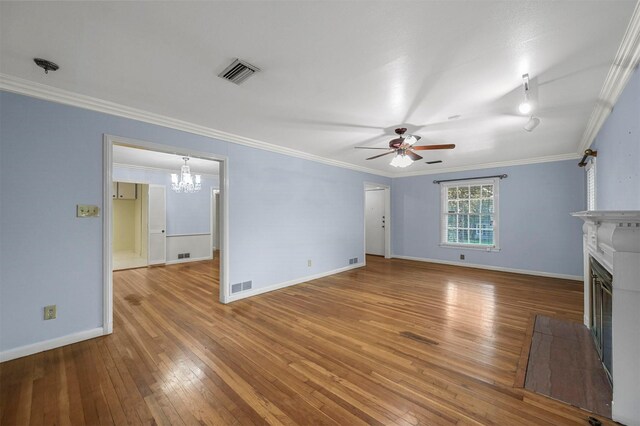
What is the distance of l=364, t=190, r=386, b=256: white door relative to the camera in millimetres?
7853

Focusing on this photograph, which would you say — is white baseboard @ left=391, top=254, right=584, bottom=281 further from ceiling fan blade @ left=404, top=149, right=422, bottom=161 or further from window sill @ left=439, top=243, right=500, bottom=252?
ceiling fan blade @ left=404, top=149, right=422, bottom=161

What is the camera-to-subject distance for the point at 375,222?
800 centimetres

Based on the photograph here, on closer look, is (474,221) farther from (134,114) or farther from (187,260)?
(187,260)

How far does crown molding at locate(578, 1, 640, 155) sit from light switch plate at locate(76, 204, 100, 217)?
443cm

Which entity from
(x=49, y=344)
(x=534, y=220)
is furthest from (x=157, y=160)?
(x=534, y=220)

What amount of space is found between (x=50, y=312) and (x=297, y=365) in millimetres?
2414

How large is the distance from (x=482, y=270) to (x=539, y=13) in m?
5.57

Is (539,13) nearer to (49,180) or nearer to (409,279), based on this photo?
(49,180)

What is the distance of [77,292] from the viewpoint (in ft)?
8.65

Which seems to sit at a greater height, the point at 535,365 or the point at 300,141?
the point at 300,141

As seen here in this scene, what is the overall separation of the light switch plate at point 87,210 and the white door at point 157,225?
405cm

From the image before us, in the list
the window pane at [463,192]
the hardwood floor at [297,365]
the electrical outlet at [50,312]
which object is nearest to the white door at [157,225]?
the hardwood floor at [297,365]

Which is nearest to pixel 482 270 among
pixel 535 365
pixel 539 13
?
pixel 535 365

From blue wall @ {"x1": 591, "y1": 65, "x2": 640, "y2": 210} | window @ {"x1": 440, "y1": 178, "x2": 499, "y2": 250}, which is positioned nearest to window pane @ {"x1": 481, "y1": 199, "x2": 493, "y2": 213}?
window @ {"x1": 440, "y1": 178, "x2": 499, "y2": 250}
